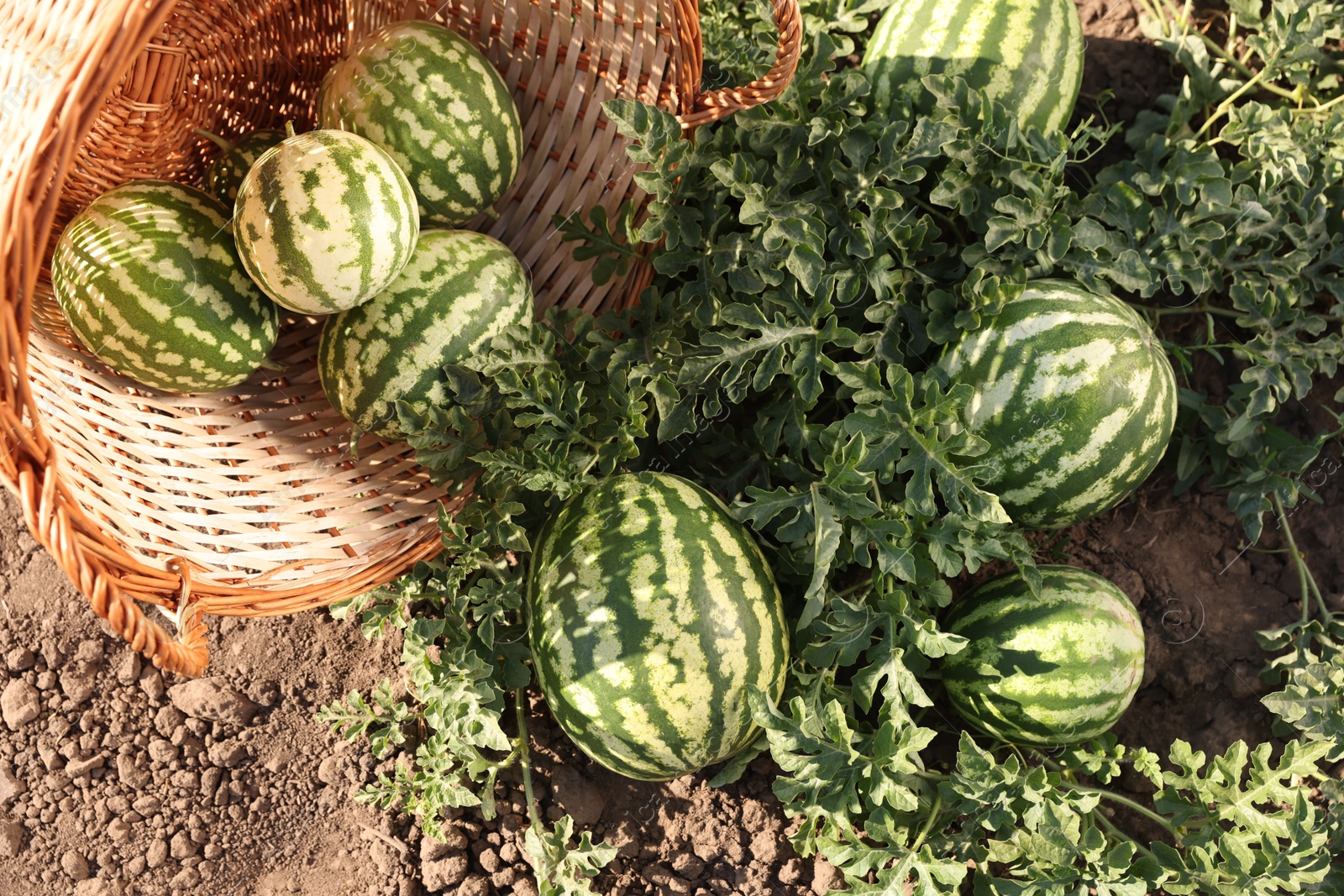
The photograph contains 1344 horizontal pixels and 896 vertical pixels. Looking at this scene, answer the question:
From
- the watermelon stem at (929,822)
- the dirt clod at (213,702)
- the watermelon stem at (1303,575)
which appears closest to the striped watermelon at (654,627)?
the watermelon stem at (929,822)

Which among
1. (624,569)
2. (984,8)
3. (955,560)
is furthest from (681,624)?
(984,8)

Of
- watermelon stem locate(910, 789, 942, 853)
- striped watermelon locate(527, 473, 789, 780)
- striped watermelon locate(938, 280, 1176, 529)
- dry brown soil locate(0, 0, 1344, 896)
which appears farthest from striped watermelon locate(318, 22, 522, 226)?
watermelon stem locate(910, 789, 942, 853)

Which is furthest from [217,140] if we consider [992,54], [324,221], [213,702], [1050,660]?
[1050,660]

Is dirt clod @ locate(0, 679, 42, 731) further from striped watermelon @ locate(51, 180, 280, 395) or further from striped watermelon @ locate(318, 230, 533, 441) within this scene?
striped watermelon @ locate(318, 230, 533, 441)

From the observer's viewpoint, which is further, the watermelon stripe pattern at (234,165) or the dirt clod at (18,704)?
the dirt clod at (18,704)

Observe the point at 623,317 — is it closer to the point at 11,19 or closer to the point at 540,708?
the point at 540,708

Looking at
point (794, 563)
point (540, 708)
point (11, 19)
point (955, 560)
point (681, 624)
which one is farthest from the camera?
point (540, 708)

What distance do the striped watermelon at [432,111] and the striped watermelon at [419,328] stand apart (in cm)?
15

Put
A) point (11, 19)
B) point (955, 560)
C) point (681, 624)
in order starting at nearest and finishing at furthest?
point (11, 19) < point (681, 624) < point (955, 560)

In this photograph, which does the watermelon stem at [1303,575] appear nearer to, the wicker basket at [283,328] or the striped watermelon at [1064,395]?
the striped watermelon at [1064,395]

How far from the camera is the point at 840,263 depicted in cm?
245

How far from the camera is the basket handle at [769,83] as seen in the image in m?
2.12

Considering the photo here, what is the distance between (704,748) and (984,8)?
6.60 feet

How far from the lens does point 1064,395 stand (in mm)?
2289
